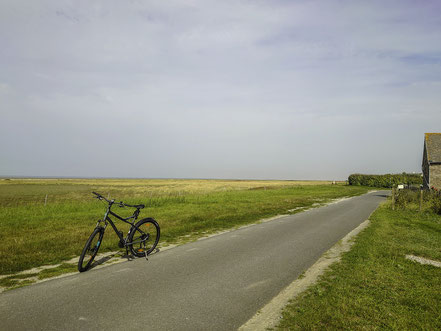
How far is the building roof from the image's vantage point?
3322 centimetres

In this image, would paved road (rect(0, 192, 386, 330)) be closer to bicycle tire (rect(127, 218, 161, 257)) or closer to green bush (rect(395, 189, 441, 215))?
→ bicycle tire (rect(127, 218, 161, 257))


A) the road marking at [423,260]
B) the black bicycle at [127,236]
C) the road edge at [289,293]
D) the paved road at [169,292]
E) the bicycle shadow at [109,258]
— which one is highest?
the black bicycle at [127,236]

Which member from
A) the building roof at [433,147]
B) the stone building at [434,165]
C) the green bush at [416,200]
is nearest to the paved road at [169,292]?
the green bush at [416,200]

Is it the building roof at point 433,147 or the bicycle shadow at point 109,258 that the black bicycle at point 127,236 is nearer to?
the bicycle shadow at point 109,258

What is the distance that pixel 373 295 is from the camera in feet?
16.2

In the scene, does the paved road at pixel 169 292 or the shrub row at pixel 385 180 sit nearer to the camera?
the paved road at pixel 169 292

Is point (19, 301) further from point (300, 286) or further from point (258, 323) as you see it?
point (300, 286)

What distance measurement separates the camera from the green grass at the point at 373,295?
401 cm

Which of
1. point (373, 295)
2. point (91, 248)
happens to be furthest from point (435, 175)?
point (91, 248)

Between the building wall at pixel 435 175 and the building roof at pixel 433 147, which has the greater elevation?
the building roof at pixel 433 147

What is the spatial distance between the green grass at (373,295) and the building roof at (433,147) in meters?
31.8

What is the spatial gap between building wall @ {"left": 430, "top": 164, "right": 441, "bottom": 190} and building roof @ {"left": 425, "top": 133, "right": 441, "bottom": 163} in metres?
0.85

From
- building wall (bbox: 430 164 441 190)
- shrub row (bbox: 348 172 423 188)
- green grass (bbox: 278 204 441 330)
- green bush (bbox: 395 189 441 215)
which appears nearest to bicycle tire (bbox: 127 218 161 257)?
green grass (bbox: 278 204 441 330)

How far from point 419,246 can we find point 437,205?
1180 cm
